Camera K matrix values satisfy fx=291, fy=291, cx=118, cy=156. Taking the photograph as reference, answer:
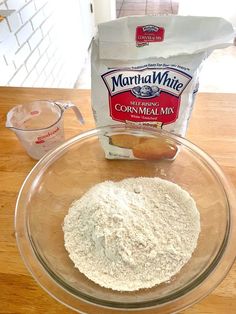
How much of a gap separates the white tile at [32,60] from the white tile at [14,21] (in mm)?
170

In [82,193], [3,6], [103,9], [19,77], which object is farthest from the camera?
[103,9]

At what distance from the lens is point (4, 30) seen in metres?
1.06

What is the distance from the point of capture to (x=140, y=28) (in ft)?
1.64

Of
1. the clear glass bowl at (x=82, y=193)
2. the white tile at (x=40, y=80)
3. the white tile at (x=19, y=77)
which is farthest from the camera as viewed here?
the white tile at (x=40, y=80)

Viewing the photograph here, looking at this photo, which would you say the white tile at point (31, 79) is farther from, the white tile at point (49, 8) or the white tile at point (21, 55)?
the white tile at point (49, 8)

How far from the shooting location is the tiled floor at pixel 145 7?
9.98ft

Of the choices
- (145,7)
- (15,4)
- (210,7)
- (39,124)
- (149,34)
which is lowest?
(145,7)

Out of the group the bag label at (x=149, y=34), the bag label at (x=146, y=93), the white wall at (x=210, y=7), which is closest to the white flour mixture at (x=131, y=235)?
the bag label at (x=146, y=93)

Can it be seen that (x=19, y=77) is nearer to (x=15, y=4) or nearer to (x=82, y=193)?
(x=15, y=4)

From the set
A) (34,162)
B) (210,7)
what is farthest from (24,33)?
(210,7)

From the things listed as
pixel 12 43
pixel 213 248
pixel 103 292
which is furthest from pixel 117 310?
pixel 12 43

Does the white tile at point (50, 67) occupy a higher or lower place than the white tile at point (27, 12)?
lower

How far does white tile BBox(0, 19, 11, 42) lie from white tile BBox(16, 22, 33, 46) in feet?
0.31

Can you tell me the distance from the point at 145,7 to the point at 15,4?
92.2 inches
